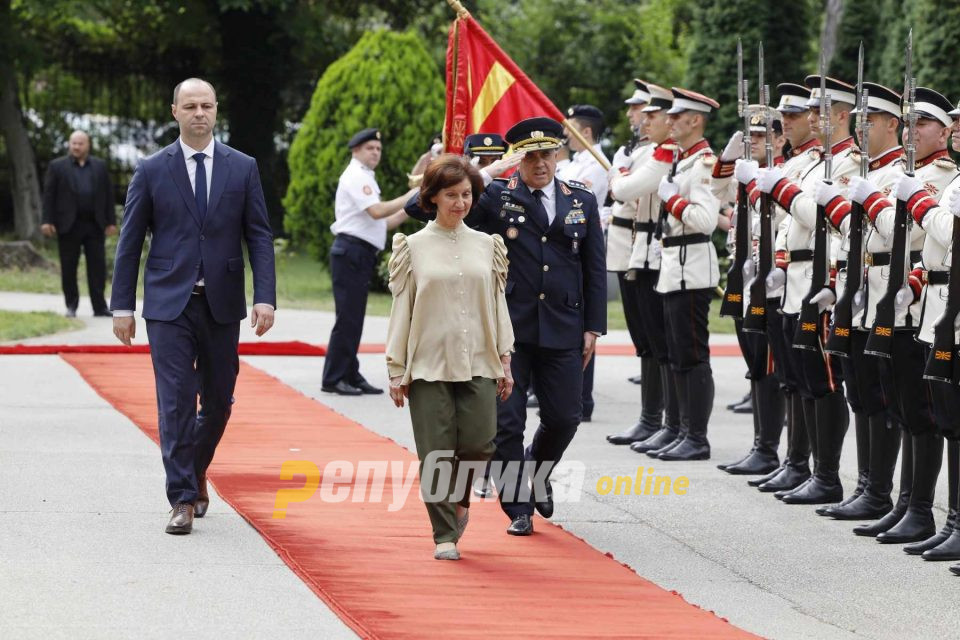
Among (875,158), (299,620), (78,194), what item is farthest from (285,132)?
(299,620)

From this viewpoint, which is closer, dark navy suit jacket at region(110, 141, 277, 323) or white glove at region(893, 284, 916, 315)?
white glove at region(893, 284, 916, 315)

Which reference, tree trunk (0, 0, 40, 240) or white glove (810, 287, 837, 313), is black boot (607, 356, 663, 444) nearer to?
white glove (810, 287, 837, 313)

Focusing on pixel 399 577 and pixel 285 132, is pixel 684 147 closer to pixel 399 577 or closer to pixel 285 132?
pixel 399 577

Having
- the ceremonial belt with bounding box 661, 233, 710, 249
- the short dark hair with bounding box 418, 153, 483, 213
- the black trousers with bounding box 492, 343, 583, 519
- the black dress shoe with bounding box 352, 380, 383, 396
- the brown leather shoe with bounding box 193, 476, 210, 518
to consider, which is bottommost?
the black dress shoe with bounding box 352, 380, 383, 396

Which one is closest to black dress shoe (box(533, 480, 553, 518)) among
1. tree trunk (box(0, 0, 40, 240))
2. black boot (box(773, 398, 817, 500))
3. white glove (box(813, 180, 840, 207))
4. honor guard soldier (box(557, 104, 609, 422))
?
black boot (box(773, 398, 817, 500))

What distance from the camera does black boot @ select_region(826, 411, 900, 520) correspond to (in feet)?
26.0

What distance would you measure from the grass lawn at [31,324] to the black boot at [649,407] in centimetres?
672

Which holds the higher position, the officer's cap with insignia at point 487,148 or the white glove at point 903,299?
the officer's cap with insignia at point 487,148

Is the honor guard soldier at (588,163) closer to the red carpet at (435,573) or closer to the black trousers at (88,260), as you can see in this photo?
the red carpet at (435,573)

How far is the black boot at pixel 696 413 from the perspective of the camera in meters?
9.74

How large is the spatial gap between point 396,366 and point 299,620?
146 cm

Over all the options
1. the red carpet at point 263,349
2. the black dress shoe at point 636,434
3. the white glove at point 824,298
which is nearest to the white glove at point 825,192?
the white glove at point 824,298

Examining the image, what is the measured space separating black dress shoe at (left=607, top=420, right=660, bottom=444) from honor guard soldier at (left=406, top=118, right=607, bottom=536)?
9.11 feet

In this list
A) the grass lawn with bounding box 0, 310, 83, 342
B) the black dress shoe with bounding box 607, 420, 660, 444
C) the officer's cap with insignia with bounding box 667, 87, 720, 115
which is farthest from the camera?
the grass lawn with bounding box 0, 310, 83, 342
